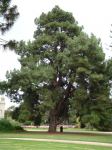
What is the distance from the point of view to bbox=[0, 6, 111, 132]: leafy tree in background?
192ft

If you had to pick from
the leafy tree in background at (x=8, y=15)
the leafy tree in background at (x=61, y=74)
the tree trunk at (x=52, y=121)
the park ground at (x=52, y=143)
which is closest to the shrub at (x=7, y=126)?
the leafy tree in background at (x=61, y=74)

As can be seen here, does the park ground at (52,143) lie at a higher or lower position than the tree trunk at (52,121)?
lower

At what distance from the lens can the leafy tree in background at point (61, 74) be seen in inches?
2301

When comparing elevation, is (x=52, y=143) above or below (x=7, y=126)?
below

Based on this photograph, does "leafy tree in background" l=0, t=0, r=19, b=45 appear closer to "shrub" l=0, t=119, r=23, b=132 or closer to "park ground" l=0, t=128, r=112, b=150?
"park ground" l=0, t=128, r=112, b=150

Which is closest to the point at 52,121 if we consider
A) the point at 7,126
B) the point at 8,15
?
the point at 7,126

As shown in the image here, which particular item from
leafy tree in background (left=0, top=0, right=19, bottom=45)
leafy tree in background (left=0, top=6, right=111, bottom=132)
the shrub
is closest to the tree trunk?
leafy tree in background (left=0, top=6, right=111, bottom=132)

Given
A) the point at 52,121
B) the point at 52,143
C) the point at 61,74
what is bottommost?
the point at 52,143

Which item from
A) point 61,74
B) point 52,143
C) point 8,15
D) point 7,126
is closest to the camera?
point 8,15

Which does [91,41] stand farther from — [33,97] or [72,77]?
[33,97]

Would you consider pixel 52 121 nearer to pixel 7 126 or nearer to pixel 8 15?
pixel 7 126

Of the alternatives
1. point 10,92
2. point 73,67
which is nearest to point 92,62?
point 73,67

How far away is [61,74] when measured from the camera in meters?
62.4

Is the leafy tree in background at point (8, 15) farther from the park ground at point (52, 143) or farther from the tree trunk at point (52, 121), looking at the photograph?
the tree trunk at point (52, 121)
